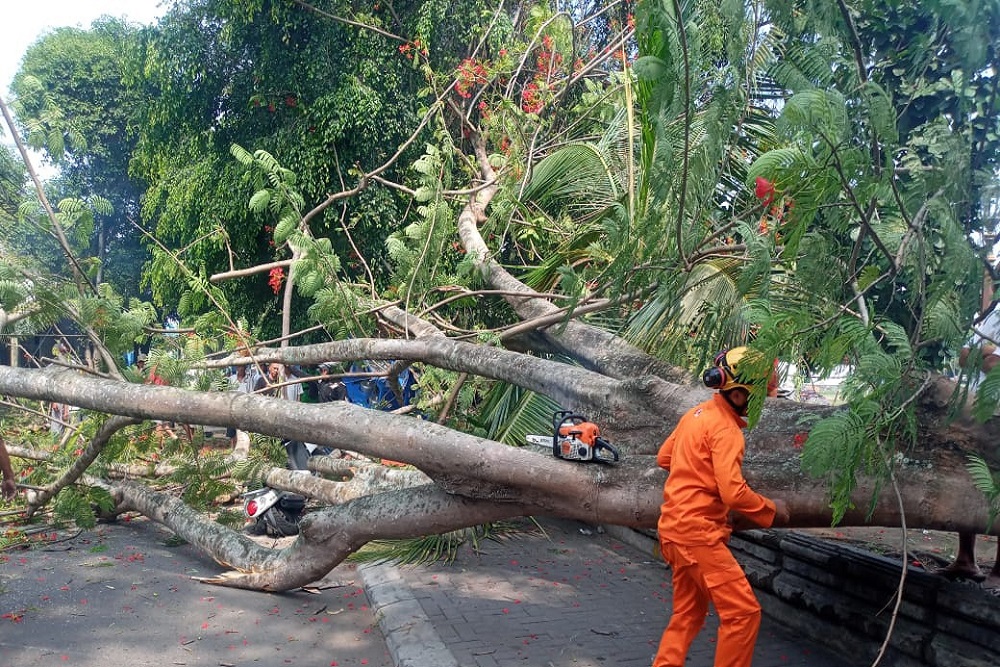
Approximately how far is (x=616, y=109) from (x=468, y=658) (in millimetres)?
4507

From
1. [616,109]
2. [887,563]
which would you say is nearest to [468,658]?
[887,563]

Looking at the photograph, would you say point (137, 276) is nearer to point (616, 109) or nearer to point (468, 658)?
point (616, 109)

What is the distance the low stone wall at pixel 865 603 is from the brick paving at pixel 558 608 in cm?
18

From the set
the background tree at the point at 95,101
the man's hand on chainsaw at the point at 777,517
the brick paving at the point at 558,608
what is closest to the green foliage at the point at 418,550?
the brick paving at the point at 558,608

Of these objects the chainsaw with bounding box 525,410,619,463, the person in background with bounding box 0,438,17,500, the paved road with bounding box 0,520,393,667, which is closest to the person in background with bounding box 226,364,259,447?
the paved road with bounding box 0,520,393,667

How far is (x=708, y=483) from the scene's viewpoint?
375 centimetres

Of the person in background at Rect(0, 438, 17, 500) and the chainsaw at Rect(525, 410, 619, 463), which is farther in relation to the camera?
the person in background at Rect(0, 438, 17, 500)

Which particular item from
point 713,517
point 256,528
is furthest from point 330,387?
point 713,517

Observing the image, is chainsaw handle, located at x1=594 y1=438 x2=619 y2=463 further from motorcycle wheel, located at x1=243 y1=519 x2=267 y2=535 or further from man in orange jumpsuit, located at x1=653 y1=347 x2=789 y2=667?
motorcycle wheel, located at x1=243 y1=519 x2=267 y2=535

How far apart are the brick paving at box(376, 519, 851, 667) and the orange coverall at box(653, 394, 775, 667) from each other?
3.55ft

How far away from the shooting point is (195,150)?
37.3 ft

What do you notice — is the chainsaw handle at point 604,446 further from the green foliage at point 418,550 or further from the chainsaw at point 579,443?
the green foliage at point 418,550

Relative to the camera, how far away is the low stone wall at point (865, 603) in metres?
4.04

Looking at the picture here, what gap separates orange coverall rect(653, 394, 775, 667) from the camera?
3.59 metres
